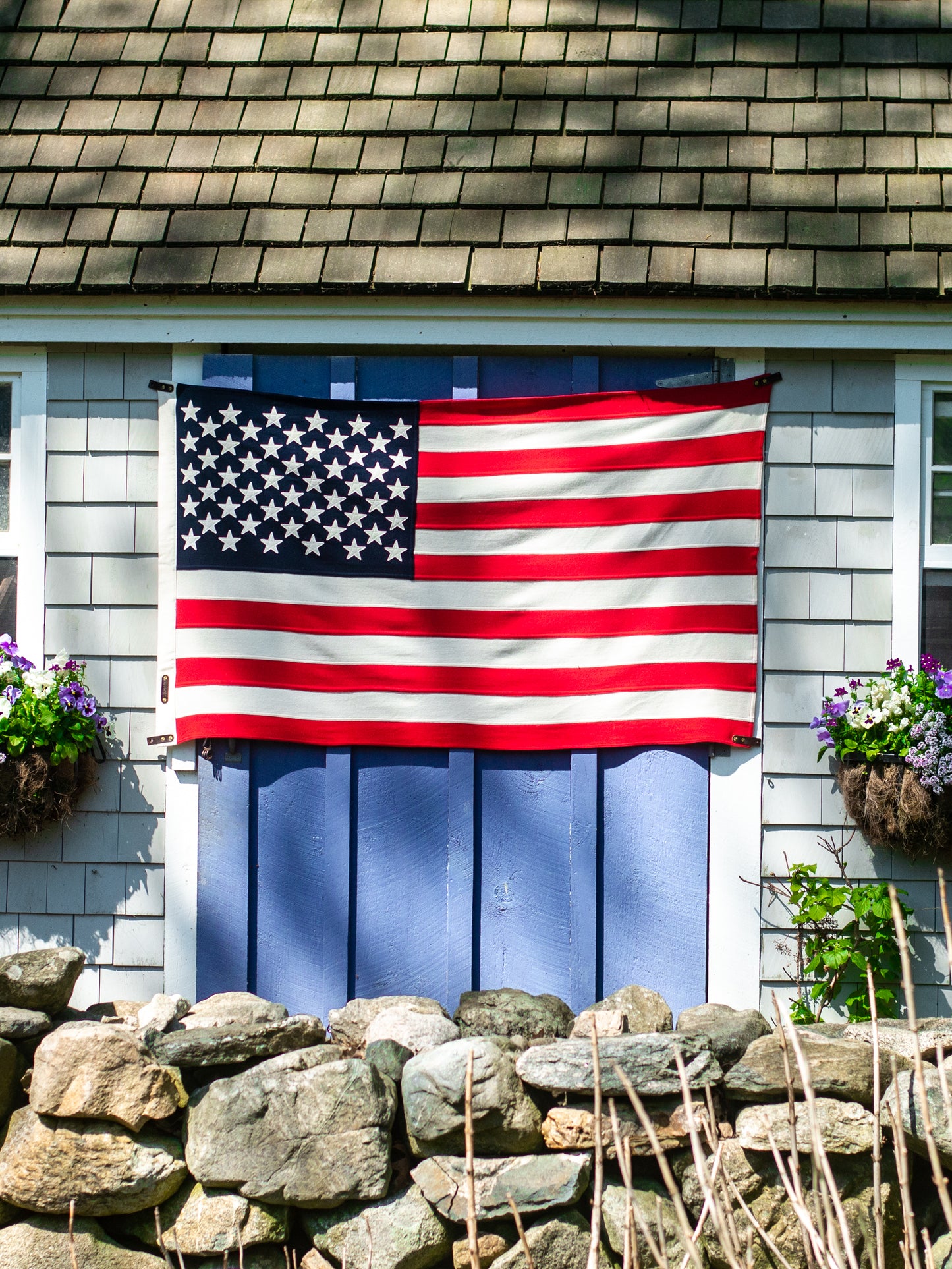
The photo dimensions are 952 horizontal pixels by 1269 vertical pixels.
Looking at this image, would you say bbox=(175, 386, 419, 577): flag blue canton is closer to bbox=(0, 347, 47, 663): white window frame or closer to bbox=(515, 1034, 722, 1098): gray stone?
bbox=(0, 347, 47, 663): white window frame

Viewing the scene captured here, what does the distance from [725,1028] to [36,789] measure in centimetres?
246

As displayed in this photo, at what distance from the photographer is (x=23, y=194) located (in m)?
4.34

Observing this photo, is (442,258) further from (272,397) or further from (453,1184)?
(453,1184)

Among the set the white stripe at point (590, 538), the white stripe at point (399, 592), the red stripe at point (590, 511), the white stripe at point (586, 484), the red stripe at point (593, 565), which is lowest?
the white stripe at point (399, 592)

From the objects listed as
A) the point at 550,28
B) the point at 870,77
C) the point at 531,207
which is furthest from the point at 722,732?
the point at 550,28

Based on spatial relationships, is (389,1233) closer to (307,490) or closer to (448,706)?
(448,706)

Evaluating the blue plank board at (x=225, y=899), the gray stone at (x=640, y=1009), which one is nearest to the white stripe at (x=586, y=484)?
the blue plank board at (x=225, y=899)

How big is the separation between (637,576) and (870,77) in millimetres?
2187

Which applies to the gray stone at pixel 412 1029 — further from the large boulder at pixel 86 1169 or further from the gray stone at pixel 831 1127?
the gray stone at pixel 831 1127

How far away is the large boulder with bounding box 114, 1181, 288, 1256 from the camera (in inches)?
135

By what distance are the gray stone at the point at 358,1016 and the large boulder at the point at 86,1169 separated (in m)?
0.65

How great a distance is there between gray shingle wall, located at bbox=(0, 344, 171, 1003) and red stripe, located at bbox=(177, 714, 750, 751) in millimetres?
332

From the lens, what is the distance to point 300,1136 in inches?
135

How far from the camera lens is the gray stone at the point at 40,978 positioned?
3666 millimetres
